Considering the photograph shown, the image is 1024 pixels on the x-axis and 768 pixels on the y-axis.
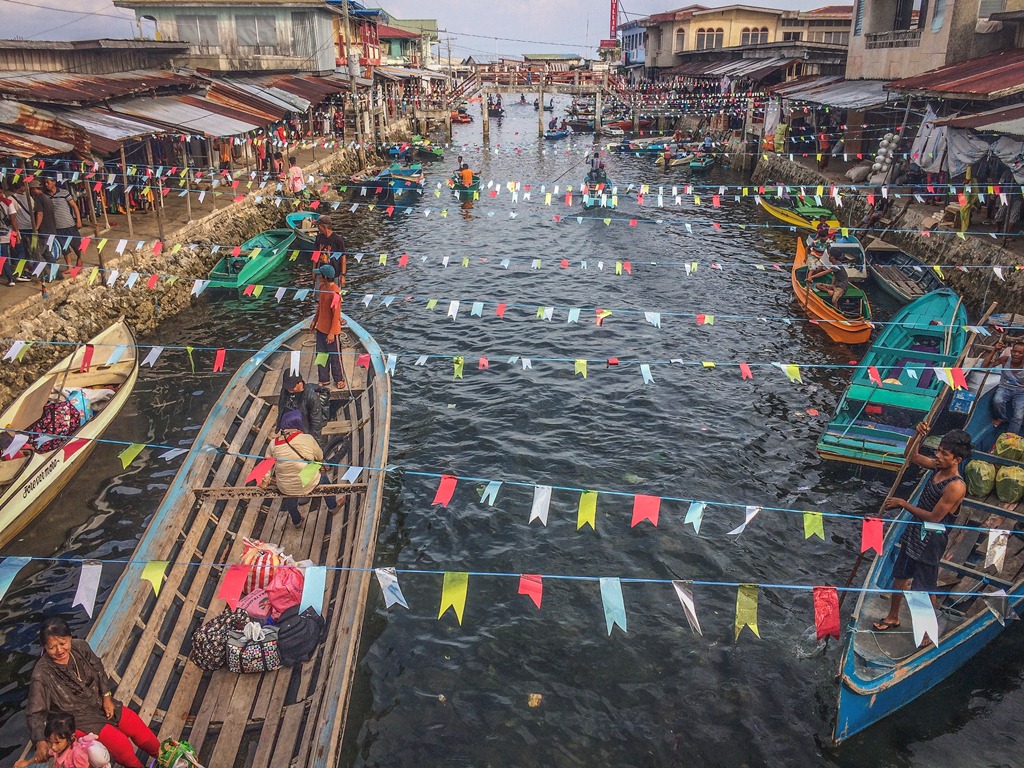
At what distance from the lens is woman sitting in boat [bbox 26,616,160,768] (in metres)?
5.87

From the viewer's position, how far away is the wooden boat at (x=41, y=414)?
437 inches

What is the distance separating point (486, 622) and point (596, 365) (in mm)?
9652

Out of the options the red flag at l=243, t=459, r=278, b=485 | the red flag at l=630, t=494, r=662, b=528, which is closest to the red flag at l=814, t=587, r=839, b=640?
the red flag at l=630, t=494, r=662, b=528

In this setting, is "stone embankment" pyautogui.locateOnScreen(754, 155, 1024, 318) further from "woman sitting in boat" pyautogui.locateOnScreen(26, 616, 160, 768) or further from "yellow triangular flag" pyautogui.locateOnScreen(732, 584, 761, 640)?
"woman sitting in boat" pyautogui.locateOnScreen(26, 616, 160, 768)

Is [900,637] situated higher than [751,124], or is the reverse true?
[751,124]

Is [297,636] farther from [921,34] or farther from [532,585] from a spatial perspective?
[921,34]

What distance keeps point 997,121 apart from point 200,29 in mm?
42265

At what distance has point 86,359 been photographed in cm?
1487

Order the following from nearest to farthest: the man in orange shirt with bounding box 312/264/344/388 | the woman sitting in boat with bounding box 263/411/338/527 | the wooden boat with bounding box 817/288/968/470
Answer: the woman sitting in boat with bounding box 263/411/338/527, the wooden boat with bounding box 817/288/968/470, the man in orange shirt with bounding box 312/264/344/388

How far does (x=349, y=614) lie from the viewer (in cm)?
786

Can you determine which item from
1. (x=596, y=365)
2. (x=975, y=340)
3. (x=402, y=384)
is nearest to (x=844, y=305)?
(x=975, y=340)

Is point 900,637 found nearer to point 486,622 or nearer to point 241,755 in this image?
point 486,622

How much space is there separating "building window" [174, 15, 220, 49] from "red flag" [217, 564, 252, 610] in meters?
43.3

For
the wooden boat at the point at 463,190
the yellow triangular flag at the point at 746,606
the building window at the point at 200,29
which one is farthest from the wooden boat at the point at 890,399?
the building window at the point at 200,29
